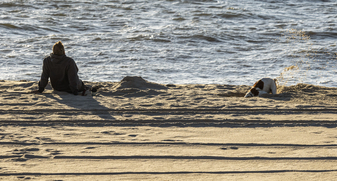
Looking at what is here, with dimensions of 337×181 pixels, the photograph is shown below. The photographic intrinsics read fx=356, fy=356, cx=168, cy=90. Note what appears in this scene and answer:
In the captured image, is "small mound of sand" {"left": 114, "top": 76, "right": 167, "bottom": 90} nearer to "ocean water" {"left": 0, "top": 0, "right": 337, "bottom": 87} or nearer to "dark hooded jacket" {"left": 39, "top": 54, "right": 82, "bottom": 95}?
"dark hooded jacket" {"left": 39, "top": 54, "right": 82, "bottom": 95}

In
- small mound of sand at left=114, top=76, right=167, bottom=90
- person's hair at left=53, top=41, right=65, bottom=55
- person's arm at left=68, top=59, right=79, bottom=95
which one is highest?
person's hair at left=53, top=41, right=65, bottom=55

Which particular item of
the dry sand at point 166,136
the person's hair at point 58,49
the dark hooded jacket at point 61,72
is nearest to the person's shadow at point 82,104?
the dry sand at point 166,136

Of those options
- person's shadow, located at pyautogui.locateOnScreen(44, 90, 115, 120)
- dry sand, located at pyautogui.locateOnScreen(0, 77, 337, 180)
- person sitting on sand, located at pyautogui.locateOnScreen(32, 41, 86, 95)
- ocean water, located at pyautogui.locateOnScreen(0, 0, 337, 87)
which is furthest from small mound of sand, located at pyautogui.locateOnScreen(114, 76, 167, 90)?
ocean water, located at pyautogui.locateOnScreen(0, 0, 337, 87)

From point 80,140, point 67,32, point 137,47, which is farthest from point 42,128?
point 67,32

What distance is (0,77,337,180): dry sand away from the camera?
305cm

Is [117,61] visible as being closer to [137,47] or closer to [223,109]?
[137,47]

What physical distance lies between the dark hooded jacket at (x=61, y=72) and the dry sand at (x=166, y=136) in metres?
0.18

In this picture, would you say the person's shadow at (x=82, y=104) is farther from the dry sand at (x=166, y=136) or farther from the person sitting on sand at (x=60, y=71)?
the person sitting on sand at (x=60, y=71)

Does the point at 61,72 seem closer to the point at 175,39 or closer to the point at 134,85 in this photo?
the point at 134,85

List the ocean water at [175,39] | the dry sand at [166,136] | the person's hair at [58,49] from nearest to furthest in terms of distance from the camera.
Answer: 1. the dry sand at [166,136]
2. the person's hair at [58,49]
3. the ocean water at [175,39]

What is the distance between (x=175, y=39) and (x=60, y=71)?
797 cm

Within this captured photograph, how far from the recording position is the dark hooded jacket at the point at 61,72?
6.02 m

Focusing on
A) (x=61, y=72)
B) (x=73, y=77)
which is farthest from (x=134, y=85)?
(x=61, y=72)

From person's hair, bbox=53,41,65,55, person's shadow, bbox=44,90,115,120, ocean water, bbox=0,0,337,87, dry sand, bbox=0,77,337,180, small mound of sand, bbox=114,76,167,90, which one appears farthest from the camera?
ocean water, bbox=0,0,337,87
